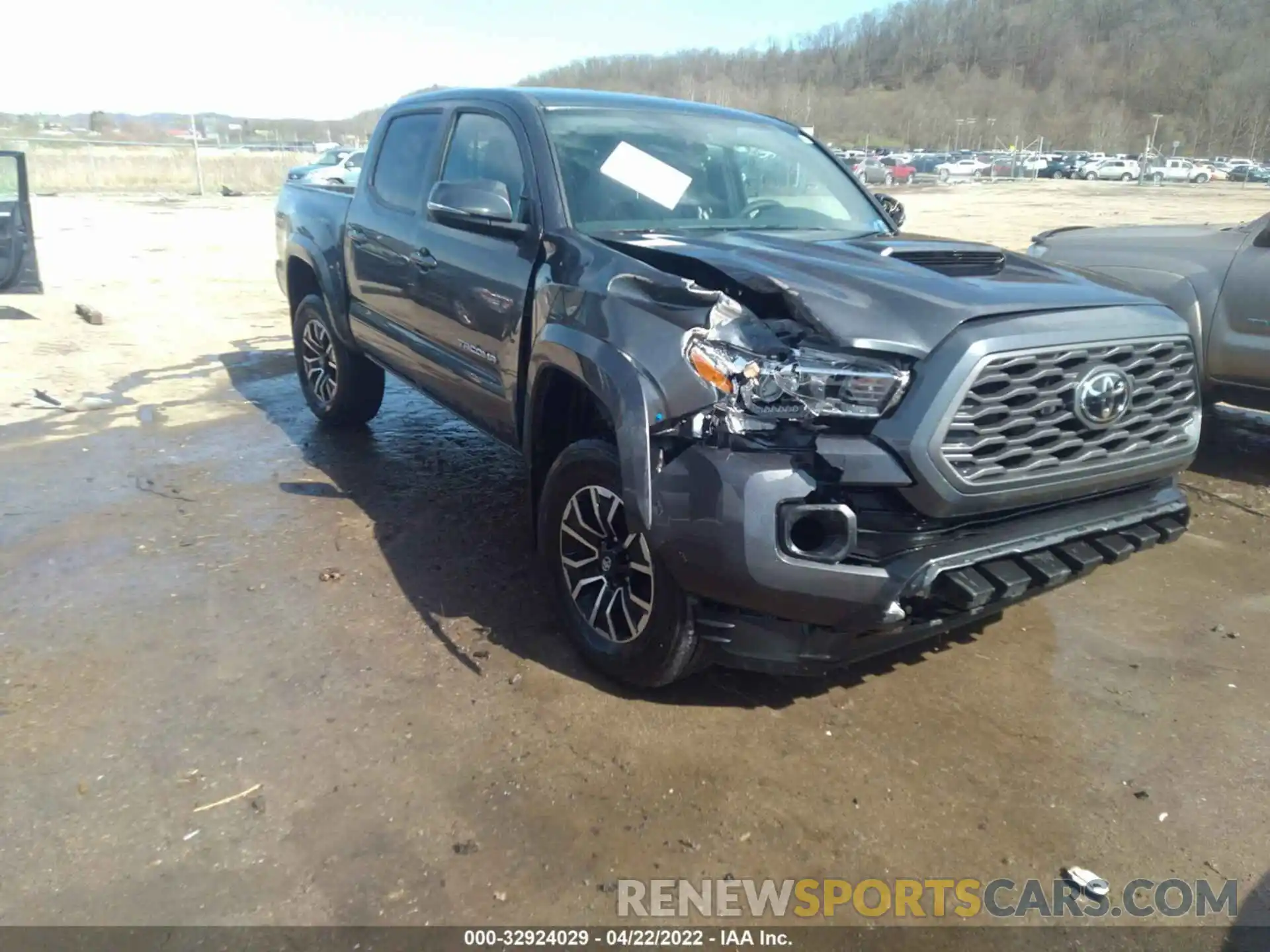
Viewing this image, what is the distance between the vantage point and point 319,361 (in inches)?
244

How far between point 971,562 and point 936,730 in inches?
30.7

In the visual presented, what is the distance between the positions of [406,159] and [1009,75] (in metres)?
157

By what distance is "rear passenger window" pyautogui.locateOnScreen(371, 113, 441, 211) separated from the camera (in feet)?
15.3

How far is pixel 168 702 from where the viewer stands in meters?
3.18

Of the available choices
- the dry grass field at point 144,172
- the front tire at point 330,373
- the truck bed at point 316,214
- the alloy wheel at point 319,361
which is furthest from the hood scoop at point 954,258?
the dry grass field at point 144,172

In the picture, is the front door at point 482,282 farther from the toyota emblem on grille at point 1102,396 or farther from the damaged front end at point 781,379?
the toyota emblem on grille at point 1102,396

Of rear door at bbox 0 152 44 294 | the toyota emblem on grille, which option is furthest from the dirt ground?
rear door at bbox 0 152 44 294

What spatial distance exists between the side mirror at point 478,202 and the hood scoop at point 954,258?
1.39 meters

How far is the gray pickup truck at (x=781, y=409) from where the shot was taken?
2564mm

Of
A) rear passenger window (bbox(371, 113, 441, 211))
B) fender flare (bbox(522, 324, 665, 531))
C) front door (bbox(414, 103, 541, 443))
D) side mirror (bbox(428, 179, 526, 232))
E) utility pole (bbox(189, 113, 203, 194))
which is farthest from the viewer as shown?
utility pole (bbox(189, 113, 203, 194))

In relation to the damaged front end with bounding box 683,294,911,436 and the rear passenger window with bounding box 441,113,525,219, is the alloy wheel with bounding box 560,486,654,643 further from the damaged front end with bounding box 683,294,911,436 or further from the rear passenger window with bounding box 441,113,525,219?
the rear passenger window with bounding box 441,113,525,219

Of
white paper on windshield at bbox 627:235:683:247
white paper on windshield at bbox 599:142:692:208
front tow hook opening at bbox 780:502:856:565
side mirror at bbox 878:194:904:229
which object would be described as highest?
white paper on windshield at bbox 599:142:692:208

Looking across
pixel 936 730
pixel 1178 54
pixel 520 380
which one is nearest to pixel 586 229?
pixel 520 380

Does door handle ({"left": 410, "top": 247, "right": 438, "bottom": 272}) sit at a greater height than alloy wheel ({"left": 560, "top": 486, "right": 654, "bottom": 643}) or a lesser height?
greater
